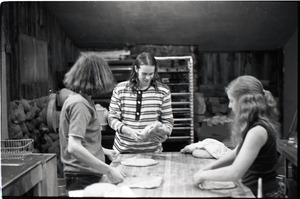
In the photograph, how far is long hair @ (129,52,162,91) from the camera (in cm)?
158

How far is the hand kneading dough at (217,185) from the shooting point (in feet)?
4.40

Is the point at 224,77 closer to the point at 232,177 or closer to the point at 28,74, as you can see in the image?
the point at 232,177

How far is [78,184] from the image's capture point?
57.2 inches

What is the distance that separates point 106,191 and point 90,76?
1.60 feet

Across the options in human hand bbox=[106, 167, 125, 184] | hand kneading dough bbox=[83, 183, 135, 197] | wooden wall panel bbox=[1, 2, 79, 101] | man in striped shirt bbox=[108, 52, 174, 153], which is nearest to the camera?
hand kneading dough bbox=[83, 183, 135, 197]

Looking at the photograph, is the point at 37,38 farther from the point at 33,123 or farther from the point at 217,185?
the point at 217,185

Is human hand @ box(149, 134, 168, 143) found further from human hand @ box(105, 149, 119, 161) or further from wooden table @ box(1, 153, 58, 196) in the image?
wooden table @ box(1, 153, 58, 196)

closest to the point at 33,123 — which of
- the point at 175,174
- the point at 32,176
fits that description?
the point at 32,176

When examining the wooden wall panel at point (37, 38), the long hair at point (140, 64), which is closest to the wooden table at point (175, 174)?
the long hair at point (140, 64)

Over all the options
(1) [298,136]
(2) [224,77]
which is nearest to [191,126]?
(2) [224,77]

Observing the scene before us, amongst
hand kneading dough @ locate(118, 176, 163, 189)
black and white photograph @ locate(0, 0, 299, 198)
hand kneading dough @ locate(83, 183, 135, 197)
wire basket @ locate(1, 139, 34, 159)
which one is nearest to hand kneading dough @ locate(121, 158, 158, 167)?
black and white photograph @ locate(0, 0, 299, 198)

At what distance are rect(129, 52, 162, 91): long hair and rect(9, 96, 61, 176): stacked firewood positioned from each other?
16.6 inches

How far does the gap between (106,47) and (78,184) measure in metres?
0.63

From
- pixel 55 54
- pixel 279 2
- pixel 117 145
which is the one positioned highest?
pixel 279 2
